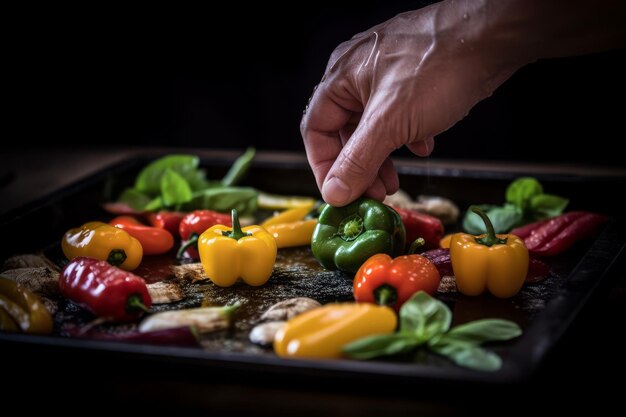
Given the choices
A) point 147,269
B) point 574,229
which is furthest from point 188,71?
A: point 574,229

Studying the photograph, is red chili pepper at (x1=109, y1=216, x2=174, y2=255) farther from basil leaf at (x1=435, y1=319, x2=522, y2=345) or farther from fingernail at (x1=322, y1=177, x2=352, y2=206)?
basil leaf at (x1=435, y1=319, x2=522, y2=345)

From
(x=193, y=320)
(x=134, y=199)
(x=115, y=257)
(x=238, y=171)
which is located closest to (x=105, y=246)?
(x=115, y=257)

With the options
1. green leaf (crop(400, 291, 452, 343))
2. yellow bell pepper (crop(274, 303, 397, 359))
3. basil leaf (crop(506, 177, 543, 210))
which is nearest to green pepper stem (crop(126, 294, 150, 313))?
yellow bell pepper (crop(274, 303, 397, 359))

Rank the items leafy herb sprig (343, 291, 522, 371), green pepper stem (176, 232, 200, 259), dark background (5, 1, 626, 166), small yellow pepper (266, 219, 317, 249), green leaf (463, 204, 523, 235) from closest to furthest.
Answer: leafy herb sprig (343, 291, 522, 371) < green pepper stem (176, 232, 200, 259) < small yellow pepper (266, 219, 317, 249) < green leaf (463, 204, 523, 235) < dark background (5, 1, 626, 166)

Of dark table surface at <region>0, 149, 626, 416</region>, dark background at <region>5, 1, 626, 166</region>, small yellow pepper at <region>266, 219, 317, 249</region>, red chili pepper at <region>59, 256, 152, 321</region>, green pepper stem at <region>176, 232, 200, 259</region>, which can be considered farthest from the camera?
dark background at <region>5, 1, 626, 166</region>

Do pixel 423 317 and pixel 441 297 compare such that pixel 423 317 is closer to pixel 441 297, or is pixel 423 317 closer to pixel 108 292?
pixel 441 297

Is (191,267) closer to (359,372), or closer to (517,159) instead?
(359,372)

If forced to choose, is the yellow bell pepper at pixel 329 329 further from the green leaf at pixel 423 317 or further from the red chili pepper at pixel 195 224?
the red chili pepper at pixel 195 224
